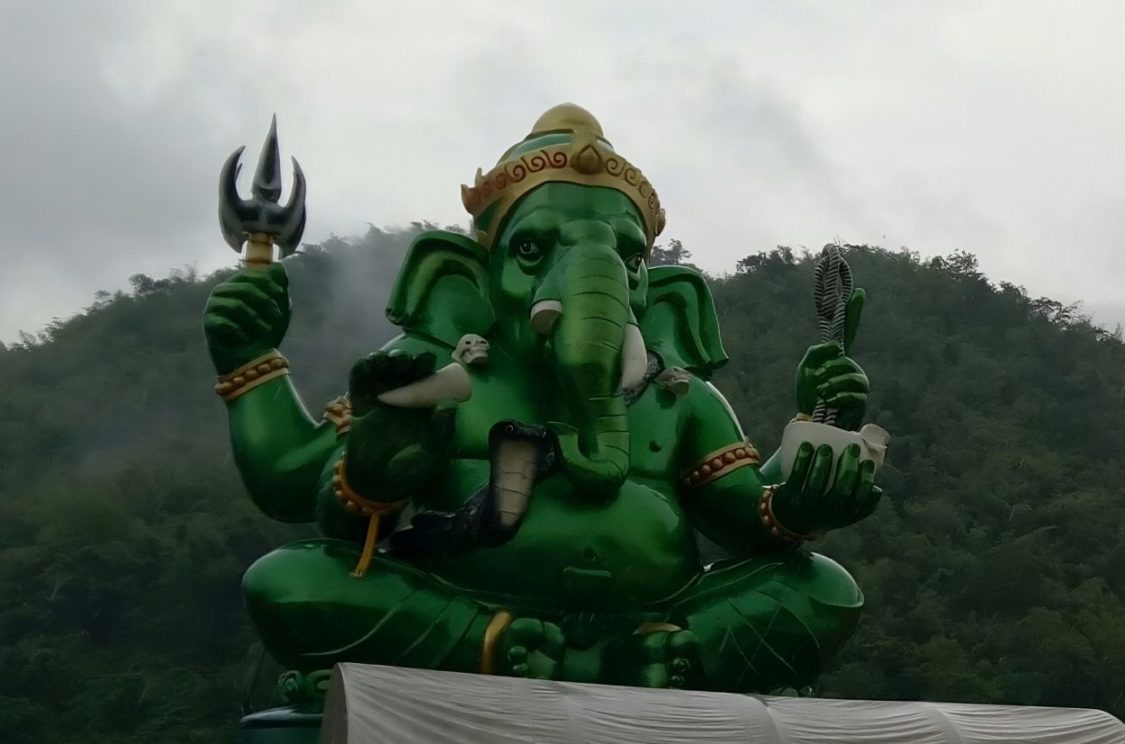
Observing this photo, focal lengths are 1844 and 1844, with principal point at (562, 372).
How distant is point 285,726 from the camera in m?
3.81

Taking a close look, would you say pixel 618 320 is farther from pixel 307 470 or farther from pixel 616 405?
pixel 307 470

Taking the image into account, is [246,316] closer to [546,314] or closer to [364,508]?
[364,508]

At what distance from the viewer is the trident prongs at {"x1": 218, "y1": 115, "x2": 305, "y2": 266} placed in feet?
13.6

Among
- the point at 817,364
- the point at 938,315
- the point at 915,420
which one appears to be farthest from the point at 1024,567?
the point at 817,364

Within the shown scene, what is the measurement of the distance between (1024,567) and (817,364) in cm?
1428

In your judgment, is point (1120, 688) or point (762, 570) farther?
point (1120, 688)

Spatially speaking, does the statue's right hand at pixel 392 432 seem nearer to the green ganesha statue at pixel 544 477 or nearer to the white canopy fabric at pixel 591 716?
the green ganesha statue at pixel 544 477

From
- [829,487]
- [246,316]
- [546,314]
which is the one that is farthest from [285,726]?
[829,487]

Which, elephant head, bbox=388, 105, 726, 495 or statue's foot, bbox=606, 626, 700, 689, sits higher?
elephant head, bbox=388, 105, 726, 495

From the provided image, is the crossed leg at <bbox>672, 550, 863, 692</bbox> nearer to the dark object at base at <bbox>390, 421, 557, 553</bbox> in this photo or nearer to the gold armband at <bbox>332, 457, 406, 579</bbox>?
the dark object at base at <bbox>390, 421, 557, 553</bbox>

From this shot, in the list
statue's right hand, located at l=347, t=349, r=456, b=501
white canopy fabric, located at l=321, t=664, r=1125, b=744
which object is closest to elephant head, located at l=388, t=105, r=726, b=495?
statue's right hand, located at l=347, t=349, r=456, b=501

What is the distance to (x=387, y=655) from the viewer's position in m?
3.79

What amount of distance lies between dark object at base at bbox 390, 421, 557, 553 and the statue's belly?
3 centimetres

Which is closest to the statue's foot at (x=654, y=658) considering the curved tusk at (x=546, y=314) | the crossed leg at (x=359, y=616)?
the crossed leg at (x=359, y=616)
